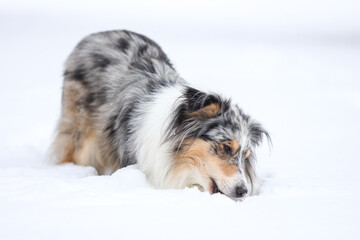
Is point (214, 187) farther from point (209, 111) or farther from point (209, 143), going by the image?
point (209, 111)

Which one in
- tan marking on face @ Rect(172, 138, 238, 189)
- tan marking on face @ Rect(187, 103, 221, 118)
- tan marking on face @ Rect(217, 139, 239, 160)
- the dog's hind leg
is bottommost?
the dog's hind leg

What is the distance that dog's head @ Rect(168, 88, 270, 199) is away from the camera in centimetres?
357

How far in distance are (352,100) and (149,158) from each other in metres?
5.85

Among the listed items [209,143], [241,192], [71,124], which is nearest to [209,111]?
[209,143]

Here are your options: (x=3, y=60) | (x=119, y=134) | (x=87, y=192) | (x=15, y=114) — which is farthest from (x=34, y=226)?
(x=3, y=60)

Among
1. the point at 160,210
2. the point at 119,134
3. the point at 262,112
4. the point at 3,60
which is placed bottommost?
the point at 3,60

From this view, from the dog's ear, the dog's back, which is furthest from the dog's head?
the dog's back

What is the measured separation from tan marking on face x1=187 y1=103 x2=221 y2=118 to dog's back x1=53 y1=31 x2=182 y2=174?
778mm

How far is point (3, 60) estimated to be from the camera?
10867 millimetres

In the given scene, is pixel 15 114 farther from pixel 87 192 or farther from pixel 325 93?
pixel 325 93

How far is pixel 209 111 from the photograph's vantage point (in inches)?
145

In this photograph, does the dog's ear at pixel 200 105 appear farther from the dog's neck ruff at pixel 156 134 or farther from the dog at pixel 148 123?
the dog's neck ruff at pixel 156 134

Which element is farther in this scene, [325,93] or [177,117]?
[325,93]

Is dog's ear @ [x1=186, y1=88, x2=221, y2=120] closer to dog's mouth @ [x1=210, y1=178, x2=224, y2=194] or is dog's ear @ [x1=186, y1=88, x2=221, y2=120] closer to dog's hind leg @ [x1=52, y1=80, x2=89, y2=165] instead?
dog's mouth @ [x1=210, y1=178, x2=224, y2=194]
